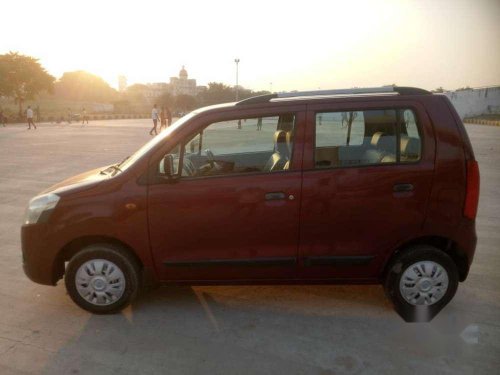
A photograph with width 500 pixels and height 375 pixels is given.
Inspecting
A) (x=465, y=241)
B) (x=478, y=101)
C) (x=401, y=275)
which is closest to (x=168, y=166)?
(x=401, y=275)

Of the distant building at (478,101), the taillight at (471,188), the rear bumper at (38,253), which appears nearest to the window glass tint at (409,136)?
the taillight at (471,188)

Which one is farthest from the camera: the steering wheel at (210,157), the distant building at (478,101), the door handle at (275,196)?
the distant building at (478,101)

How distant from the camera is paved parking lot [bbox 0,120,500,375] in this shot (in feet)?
10.0

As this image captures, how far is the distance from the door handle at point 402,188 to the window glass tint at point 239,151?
864mm

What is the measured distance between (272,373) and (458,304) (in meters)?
1.99

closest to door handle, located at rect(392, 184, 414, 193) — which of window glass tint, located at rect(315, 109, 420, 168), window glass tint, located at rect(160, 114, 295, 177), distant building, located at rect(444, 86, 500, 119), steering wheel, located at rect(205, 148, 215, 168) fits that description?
window glass tint, located at rect(315, 109, 420, 168)

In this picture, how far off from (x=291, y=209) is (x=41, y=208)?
81.1 inches

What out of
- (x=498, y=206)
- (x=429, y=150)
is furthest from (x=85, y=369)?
(x=498, y=206)

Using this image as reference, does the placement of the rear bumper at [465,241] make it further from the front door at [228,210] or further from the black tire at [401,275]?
the front door at [228,210]

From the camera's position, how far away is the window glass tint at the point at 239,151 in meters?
3.63

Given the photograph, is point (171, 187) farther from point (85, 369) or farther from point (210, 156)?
point (85, 369)

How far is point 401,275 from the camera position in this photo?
12.1 ft

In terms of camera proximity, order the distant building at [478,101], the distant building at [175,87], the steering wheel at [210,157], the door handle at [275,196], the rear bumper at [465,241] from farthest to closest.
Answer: the distant building at [175,87] < the distant building at [478,101] < the steering wheel at [210,157] < the rear bumper at [465,241] < the door handle at [275,196]

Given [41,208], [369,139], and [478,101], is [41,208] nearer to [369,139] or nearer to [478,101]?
[369,139]
